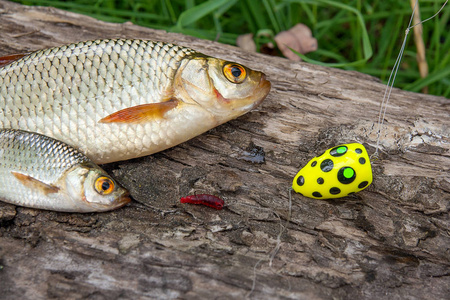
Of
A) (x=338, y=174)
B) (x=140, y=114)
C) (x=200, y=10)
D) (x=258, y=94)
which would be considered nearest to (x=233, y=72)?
(x=258, y=94)

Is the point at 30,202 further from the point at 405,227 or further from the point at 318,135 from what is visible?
the point at 405,227

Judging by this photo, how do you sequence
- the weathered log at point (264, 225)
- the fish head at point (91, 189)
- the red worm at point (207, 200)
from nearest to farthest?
the weathered log at point (264, 225) < the fish head at point (91, 189) < the red worm at point (207, 200)

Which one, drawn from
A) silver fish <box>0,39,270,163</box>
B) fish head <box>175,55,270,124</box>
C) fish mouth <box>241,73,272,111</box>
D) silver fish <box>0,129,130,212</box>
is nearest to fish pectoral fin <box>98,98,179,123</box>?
silver fish <box>0,39,270,163</box>

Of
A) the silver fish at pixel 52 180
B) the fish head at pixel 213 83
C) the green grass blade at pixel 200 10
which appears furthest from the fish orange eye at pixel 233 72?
the green grass blade at pixel 200 10

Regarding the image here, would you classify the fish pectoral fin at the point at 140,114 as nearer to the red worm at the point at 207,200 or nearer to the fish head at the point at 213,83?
the fish head at the point at 213,83

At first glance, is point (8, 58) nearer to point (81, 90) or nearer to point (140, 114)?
point (81, 90)

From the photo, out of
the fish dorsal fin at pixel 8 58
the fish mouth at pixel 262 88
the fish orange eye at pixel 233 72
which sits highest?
the fish dorsal fin at pixel 8 58

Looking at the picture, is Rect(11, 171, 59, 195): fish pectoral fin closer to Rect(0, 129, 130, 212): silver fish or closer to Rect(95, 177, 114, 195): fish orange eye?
Rect(0, 129, 130, 212): silver fish
